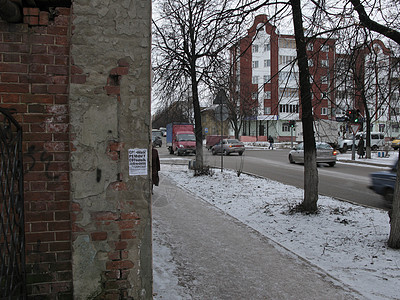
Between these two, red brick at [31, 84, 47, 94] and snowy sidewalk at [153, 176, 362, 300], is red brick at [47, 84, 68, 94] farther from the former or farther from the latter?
snowy sidewalk at [153, 176, 362, 300]

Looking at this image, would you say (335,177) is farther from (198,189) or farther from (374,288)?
(374,288)

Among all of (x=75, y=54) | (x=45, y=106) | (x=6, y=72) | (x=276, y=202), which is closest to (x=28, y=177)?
(x=45, y=106)

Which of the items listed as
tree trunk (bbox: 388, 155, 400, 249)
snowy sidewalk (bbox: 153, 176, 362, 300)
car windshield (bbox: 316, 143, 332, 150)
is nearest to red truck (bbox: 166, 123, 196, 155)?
car windshield (bbox: 316, 143, 332, 150)

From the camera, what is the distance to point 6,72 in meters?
2.81

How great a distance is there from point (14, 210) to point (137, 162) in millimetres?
1062

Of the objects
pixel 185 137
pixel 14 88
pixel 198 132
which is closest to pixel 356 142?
pixel 185 137

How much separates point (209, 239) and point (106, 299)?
9.52 ft

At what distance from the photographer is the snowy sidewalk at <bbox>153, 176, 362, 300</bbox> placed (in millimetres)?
3766

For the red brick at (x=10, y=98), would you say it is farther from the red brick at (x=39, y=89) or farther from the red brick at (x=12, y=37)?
the red brick at (x=12, y=37)

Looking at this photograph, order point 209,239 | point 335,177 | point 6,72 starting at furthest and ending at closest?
point 335,177, point 209,239, point 6,72

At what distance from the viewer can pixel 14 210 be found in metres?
2.73

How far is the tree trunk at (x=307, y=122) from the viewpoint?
23.0 ft

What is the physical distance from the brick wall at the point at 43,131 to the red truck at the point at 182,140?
85.4 ft

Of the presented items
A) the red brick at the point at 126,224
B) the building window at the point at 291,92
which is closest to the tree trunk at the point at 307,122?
the building window at the point at 291,92
